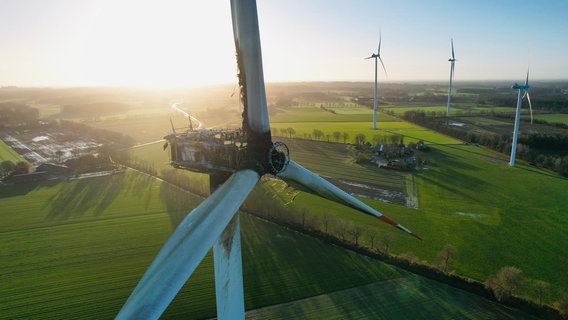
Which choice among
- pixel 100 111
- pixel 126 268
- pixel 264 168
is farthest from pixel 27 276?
pixel 100 111

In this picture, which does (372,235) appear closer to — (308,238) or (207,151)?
(308,238)

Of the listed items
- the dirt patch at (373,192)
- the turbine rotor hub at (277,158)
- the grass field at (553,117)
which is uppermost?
the turbine rotor hub at (277,158)

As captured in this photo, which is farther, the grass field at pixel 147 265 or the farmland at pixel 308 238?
the farmland at pixel 308 238

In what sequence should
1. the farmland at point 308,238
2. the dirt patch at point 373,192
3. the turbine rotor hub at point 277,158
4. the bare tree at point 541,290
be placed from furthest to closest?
the dirt patch at point 373,192 < the farmland at point 308,238 < the bare tree at point 541,290 < the turbine rotor hub at point 277,158

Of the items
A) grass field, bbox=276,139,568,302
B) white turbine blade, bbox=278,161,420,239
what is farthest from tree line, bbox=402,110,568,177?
white turbine blade, bbox=278,161,420,239

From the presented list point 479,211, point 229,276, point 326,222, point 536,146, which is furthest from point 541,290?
point 536,146

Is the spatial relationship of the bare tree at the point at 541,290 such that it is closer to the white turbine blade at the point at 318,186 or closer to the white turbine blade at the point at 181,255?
the white turbine blade at the point at 318,186

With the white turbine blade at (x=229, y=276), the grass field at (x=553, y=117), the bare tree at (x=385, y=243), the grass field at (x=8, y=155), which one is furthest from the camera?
the grass field at (x=553, y=117)

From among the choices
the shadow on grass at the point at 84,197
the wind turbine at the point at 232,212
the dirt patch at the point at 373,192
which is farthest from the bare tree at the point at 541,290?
the shadow on grass at the point at 84,197

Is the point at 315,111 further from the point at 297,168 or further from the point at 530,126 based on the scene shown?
the point at 297,168
